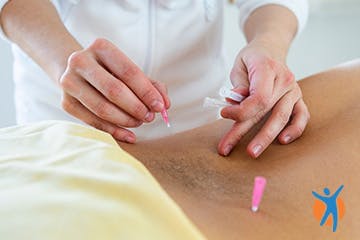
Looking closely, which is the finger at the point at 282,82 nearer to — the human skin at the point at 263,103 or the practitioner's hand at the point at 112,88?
the human skin at the point at 263,103

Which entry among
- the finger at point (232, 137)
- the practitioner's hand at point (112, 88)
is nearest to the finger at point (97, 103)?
the practitioner's hand at point (112, 88)

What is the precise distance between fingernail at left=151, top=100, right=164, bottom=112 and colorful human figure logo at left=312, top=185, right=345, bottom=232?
274 mm

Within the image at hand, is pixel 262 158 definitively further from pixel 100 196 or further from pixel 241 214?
pixel 100 196

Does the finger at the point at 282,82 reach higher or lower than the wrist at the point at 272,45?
higher

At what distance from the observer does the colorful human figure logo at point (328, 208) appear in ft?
2.56

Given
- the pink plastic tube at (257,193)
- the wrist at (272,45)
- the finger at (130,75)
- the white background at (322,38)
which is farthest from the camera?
the white background at (322,38)

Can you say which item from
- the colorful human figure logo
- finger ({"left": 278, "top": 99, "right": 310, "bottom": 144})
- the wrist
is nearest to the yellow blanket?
the colorful human figure logo

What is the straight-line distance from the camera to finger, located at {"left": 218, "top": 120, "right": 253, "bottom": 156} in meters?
0.93

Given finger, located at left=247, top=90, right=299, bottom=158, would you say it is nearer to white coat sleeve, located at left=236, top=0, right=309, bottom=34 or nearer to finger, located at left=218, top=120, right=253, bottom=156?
finger, located at left=218, top=120, right=253, bottom=156

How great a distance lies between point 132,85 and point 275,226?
32 centimetres

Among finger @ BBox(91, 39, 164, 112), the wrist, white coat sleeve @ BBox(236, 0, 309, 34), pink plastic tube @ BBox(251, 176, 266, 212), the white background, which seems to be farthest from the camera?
the white background

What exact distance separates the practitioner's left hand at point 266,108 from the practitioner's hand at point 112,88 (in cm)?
13

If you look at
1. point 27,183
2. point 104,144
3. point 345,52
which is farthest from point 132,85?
point 345,52

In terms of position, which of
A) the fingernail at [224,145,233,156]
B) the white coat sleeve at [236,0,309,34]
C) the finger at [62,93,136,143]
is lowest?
the white coat sleeve at [236,0,309,34]
